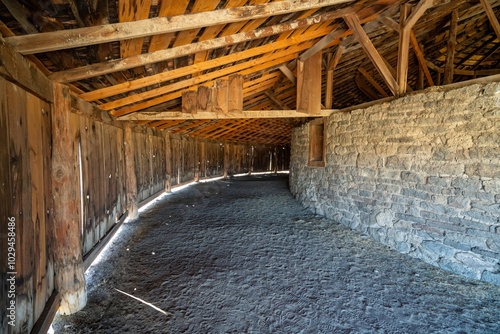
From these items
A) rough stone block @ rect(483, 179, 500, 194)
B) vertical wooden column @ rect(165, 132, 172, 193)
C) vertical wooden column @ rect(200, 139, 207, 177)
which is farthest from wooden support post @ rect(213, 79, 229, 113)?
vertical wooden column @ rect(200, 139, 207, 177)

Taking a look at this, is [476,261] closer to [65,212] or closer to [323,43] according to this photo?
[323,43]

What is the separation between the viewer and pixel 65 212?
2055mm

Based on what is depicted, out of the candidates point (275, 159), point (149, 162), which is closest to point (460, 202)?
point (149, 162)

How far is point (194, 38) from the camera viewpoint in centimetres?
231

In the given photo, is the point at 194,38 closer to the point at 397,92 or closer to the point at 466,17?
the point at 397,92

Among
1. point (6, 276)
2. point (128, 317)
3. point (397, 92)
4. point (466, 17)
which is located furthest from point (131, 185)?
point (466, 17)

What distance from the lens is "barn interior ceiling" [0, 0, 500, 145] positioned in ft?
5.04

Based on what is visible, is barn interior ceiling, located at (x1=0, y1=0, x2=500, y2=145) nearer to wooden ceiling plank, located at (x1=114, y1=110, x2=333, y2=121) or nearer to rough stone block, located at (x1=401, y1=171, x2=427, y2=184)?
wooden ceiling plank, located at (x1=114, y1=110, x2=333, y2=121)

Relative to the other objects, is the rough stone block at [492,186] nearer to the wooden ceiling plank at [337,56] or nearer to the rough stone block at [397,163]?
the rough stone block at [397,163]

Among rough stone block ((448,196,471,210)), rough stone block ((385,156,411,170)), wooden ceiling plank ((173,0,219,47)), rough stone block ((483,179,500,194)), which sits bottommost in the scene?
rough stone block ((448,196,471,210))

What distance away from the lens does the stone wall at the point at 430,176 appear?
2463 mm

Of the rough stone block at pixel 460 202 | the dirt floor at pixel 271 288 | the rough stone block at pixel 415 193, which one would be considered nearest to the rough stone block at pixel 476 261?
the dirt floor at pixel 271 288

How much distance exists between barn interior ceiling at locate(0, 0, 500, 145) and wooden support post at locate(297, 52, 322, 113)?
0.06ft

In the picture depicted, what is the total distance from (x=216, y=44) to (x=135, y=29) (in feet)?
2.95
